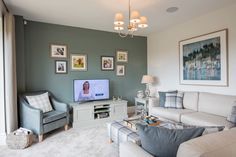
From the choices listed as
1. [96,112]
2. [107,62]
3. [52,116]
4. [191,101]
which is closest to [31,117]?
[52,116]

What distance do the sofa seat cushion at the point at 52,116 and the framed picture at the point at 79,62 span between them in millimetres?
1330

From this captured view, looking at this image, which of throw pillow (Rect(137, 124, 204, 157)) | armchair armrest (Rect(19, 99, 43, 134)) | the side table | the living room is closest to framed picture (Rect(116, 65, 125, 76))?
the living room

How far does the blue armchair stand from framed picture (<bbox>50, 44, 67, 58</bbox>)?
1.07 metres

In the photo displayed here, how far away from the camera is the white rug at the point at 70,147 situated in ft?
8.33

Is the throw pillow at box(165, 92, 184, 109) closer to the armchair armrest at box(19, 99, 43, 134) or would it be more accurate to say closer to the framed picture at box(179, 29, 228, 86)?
the framed picture at box(179, 29, 228, 86)

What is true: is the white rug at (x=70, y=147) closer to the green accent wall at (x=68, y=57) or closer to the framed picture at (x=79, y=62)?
the green accent wall at (x=68, y=57)

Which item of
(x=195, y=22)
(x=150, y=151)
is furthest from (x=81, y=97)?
(x=195, y=22)

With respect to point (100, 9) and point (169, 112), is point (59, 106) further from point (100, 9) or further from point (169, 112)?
point (169, 112)

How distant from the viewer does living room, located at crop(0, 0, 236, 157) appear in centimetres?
299

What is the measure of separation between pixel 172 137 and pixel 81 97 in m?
3.20

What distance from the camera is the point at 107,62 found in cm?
478

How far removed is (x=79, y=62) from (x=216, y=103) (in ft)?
11.0

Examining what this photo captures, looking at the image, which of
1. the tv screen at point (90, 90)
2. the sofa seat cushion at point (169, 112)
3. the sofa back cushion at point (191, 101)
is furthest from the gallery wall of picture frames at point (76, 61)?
the sofa back cushion at point (191, 101)

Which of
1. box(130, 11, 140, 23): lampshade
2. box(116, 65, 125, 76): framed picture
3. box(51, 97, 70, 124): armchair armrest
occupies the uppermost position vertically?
box(130, 11, 140, 23): lampshade
